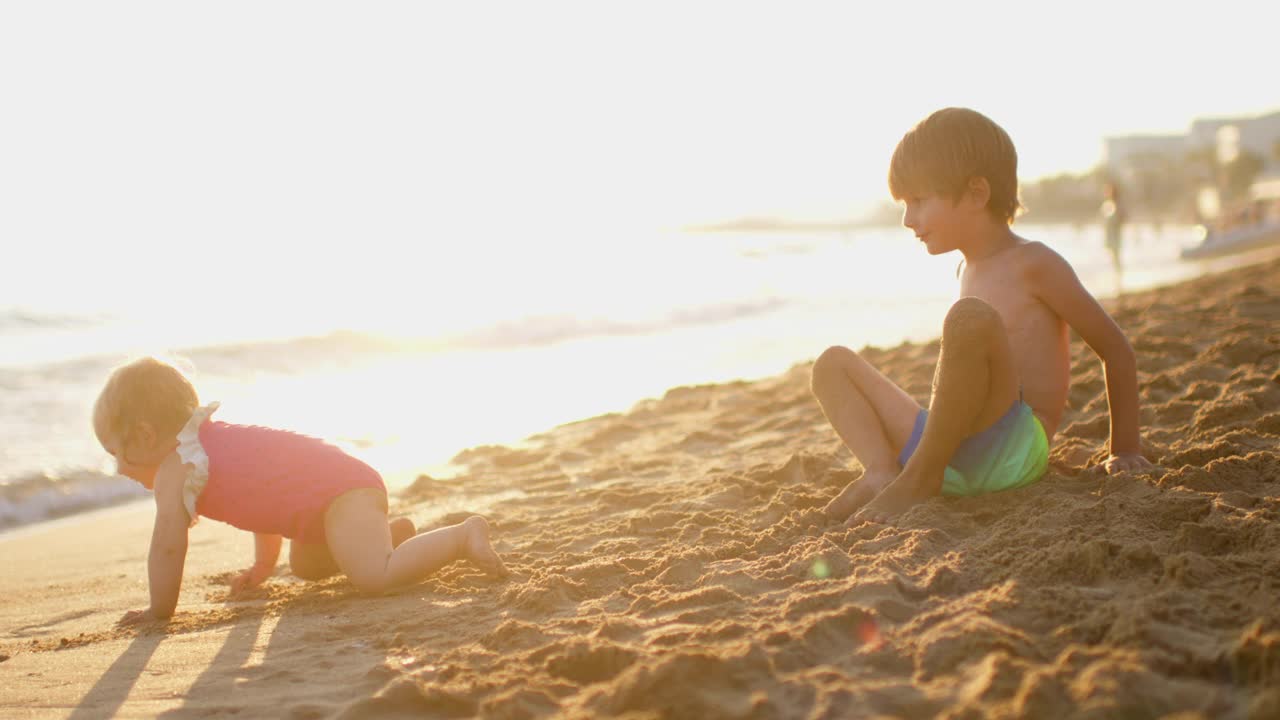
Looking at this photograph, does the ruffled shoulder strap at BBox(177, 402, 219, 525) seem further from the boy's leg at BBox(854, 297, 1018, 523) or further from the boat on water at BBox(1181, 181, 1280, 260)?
the boat on water at BBox(1181, 181, 1280, 260)

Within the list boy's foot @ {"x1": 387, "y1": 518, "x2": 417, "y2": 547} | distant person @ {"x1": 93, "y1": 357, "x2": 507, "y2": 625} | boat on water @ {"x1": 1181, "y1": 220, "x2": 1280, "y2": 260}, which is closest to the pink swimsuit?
distant person @ {"x1": 93, "y1": 357, "x2": 507, "y2": 625}

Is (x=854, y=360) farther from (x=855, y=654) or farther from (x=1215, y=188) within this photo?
(x=1215, y=188)

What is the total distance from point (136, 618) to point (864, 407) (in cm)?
220

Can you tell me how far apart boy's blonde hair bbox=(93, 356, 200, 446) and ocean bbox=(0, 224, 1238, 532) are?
6.06 feet

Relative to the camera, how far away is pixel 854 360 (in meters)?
3.07

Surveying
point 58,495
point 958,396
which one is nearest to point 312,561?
point 958,396

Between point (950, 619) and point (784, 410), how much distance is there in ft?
10.9

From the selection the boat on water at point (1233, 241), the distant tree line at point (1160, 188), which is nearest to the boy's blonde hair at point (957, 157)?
the boat on water at point (1233, 241)

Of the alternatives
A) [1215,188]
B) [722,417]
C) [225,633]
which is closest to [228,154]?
[722,417]

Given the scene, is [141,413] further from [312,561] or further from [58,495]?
[58,495]

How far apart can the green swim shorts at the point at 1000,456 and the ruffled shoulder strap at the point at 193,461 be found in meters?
2.11

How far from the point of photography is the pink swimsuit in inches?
116

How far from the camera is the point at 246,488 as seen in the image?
2.96 meters

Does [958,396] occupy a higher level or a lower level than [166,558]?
higher
